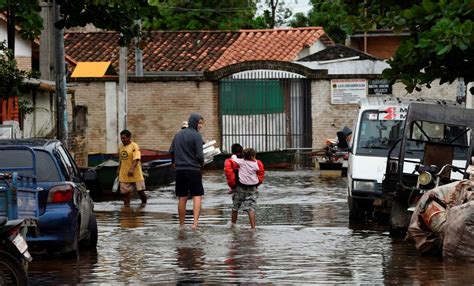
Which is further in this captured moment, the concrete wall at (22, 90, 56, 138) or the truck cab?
the concrete wall at (22, 90, 56, 138)

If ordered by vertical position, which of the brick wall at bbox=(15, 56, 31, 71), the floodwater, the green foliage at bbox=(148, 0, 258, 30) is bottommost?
the floodwater

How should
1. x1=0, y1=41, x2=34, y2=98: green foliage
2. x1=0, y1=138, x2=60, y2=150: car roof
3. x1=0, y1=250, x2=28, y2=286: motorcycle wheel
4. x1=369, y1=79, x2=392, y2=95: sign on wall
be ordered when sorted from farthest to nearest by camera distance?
x1=369, y1=79, x2=392, y2=95: sign on wall, x1=0, y1=41, x2=34, y2=98: green foliage, x1=0, y1=138, x2=60, y2=150: car roof, x1=0, y1=250, x2=28, y2=286: motorcycle wheel

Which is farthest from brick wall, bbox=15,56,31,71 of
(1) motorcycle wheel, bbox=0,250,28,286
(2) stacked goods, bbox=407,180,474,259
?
(1) motorcycle wheel, bbox=0,250,28,286

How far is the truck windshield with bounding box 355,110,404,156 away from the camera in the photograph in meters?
21.9

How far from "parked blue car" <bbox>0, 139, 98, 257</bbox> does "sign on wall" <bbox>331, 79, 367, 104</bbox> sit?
91.1ft

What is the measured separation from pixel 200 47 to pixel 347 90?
11.8m

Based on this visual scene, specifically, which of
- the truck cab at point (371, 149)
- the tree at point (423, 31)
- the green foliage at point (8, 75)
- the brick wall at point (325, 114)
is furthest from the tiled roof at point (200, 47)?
the tree at point (423, 31)

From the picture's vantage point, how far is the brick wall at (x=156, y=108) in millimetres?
44031

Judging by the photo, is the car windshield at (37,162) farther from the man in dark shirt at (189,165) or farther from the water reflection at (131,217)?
the water reflection at (131,217)

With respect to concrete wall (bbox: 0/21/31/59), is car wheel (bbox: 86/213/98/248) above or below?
below

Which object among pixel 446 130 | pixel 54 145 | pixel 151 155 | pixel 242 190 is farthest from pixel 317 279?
pixel 151 155

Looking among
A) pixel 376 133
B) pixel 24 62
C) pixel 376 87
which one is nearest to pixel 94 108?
pixel 24 62

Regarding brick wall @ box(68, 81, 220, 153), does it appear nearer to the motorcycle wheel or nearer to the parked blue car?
the parked blue car

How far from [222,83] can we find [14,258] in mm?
33203
